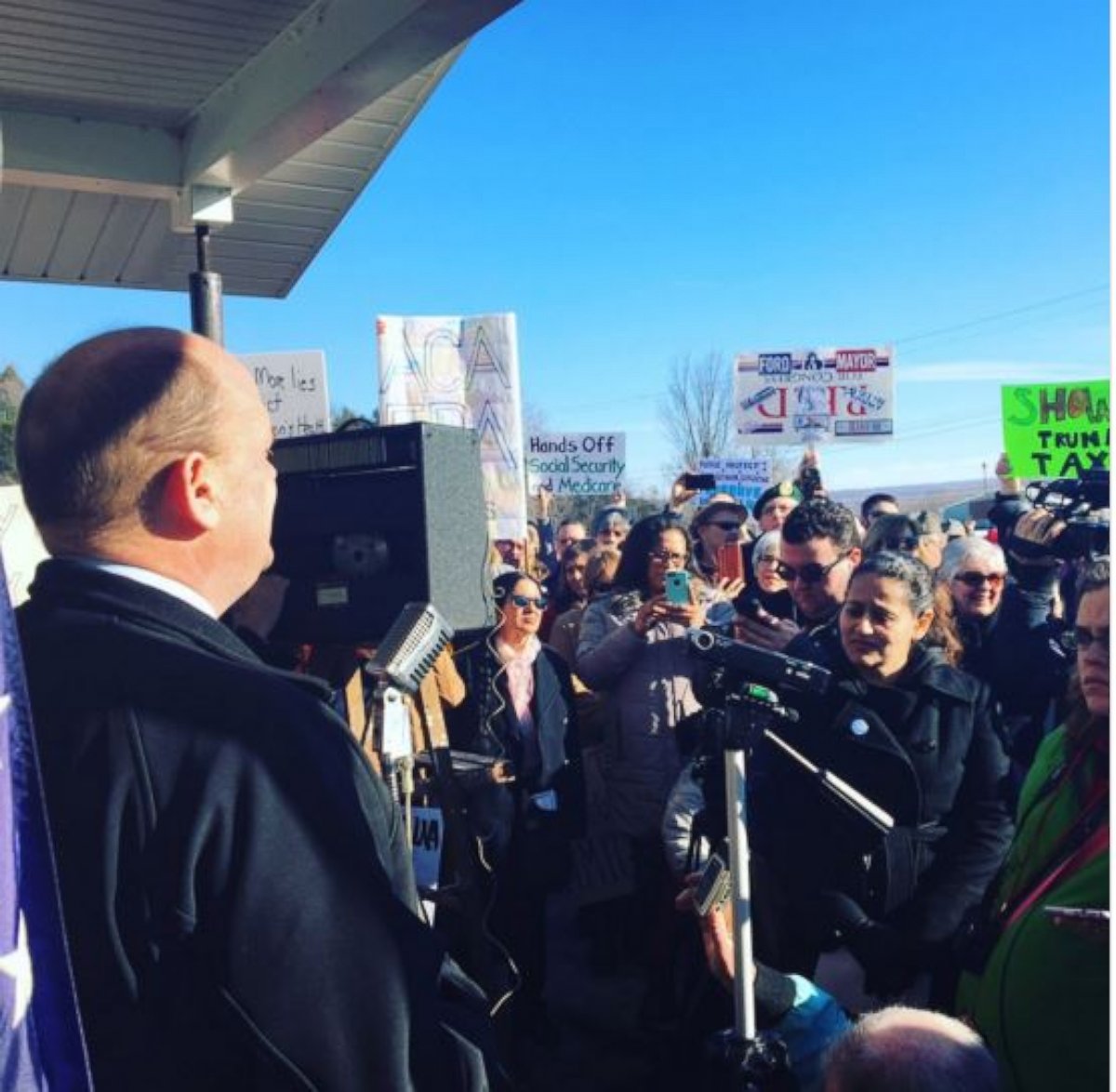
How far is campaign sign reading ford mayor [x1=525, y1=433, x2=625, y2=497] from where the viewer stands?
1181 cm

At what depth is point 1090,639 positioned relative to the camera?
2.26 meters

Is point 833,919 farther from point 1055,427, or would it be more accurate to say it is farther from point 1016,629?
point 1055,427

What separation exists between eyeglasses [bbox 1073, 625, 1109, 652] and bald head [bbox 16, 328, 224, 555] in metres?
1.83

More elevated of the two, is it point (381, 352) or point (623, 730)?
point (381, 352)

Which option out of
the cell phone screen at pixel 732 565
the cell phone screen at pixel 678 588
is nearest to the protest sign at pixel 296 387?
the cell phone screen at pixel 732 565

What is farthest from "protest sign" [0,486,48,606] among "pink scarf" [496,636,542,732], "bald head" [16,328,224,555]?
"bald head" [16,328,224,555]

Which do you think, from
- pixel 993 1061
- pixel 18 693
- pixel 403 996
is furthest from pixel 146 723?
pixel 993 1061

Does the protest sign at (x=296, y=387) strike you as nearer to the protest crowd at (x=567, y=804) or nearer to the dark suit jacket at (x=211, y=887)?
the protest crowd at (x=567, y=804)

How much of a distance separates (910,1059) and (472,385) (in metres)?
5.12

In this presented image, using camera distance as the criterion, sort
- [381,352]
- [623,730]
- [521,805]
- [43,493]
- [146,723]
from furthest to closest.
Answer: [381,352] < [623,730] < [521,805] < [43,493] < [146,723]

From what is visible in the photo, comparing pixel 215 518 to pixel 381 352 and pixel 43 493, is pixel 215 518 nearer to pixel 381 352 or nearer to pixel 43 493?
pixel 43 493

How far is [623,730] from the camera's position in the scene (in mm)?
4121

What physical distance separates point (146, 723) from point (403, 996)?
378 millimetres

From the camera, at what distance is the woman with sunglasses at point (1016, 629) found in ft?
12.5
